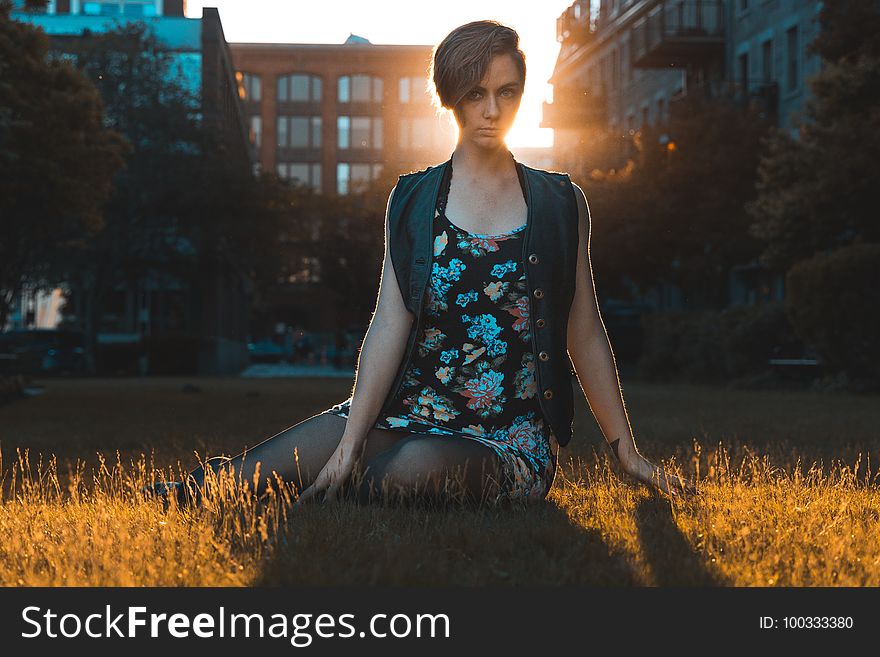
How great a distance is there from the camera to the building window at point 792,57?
3938 cm

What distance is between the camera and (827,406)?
17.1m

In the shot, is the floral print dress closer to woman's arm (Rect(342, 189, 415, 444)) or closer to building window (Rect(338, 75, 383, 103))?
woman's arm (Rect(342, 189, 415, 444))

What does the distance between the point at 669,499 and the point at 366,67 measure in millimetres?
95149

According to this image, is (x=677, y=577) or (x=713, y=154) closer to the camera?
(x=677, y=577)

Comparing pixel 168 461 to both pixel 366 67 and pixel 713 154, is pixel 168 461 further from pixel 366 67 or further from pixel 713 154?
pixel 366 67

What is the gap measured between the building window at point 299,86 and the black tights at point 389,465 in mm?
95045

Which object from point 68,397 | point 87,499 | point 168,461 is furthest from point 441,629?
point 68,397

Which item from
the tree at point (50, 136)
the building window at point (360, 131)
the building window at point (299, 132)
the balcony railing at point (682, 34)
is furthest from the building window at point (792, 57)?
the building window at point (299, 132)

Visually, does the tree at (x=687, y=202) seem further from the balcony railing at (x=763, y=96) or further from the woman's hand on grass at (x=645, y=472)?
the woman's hand on grass at (x=645, y=472)

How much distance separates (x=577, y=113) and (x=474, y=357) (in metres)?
51.8

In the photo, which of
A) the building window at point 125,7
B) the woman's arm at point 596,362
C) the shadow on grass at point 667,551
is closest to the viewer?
the shadow on grass at point 667,551

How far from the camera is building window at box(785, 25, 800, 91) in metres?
39.4

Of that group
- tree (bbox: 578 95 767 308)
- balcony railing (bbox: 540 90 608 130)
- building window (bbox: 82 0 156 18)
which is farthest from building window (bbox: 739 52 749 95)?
building window (bbox: 82 0 156 18)

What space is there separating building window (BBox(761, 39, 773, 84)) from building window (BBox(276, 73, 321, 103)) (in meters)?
60.3
